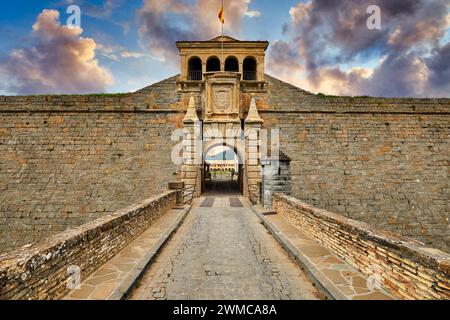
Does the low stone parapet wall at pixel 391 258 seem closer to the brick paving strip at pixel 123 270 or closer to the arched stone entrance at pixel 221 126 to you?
the brick paving strip at pixel 123 270

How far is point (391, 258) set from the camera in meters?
3.17

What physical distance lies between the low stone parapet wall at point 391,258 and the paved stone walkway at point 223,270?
3.21 feet

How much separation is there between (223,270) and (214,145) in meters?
10.1

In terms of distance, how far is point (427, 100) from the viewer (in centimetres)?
1351

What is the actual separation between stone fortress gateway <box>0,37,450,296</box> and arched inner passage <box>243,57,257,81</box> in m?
3.13

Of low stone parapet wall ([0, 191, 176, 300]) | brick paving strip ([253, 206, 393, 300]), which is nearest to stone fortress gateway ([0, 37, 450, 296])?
brick paving strip ([253, 206, 393, 300])

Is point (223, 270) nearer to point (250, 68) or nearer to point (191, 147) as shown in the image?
point (191, 147)

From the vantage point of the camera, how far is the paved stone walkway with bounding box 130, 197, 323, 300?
136 inches

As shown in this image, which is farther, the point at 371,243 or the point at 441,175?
the point at 441,175

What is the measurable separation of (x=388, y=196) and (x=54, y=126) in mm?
19841

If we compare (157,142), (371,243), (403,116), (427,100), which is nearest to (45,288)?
(371,243)

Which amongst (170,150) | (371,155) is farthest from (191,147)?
(371,155)
